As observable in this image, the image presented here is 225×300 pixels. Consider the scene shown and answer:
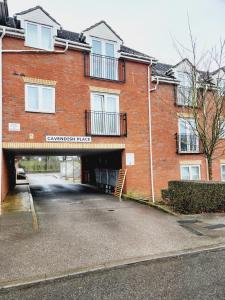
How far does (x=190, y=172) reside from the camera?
16.3m

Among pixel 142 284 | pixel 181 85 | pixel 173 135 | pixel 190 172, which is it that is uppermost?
pixel 181 85

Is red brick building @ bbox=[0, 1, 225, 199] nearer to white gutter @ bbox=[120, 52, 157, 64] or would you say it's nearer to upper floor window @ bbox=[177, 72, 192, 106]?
white gutter @ bbox=[120, 52, 157, 64]

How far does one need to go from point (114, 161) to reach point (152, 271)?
37.6 feet

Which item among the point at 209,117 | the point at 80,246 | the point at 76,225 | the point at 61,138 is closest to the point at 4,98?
the point at 61,138

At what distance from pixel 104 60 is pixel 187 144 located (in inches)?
280

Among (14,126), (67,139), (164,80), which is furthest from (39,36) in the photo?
(164,80)

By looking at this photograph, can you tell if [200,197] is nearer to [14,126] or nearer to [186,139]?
[186,139]

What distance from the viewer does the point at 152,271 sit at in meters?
4.89

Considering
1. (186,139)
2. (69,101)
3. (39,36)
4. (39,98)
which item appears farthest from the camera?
(186,139)

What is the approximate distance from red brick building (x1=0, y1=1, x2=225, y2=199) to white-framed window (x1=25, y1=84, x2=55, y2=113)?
4 centimetres

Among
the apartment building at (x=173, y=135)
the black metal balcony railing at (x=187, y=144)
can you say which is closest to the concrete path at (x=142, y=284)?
the apartment building at (x=173, y=135)

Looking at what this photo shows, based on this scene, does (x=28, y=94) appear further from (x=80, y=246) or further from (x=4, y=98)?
(x=80, y=246)

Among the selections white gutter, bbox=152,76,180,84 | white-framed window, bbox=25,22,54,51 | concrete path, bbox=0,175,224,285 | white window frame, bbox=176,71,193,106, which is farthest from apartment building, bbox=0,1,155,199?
concrete path, bbox=0,175,224,285

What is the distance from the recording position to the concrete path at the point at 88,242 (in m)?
5.01
